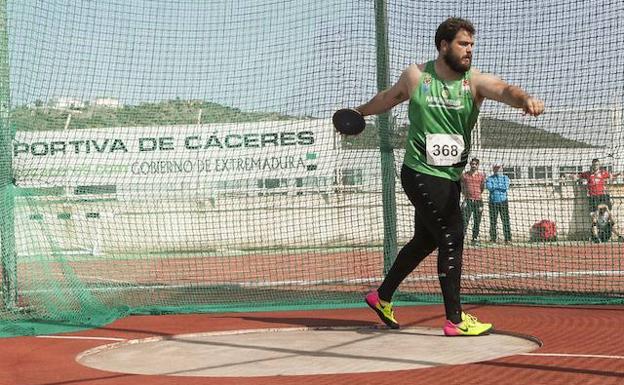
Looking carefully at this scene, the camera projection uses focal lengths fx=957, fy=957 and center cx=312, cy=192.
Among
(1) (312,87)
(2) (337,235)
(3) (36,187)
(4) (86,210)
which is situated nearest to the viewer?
(3) (36,187)

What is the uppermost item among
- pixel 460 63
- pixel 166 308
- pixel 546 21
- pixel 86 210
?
pixel 546 21

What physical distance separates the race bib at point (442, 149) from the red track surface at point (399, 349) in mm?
1395

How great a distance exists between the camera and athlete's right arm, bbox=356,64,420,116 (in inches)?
273

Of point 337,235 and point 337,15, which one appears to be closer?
point 337,15

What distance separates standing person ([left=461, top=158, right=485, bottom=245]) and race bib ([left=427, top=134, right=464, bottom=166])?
7.80 metres

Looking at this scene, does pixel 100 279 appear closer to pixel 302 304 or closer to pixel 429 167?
pixel 302 304

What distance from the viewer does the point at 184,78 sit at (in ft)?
34.0

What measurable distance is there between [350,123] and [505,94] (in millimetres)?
1298

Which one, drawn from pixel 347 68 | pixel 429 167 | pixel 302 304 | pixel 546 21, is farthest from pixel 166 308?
pixel 546 21

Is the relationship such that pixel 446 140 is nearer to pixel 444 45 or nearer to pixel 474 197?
pixel 444 45

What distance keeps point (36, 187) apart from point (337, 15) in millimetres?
3626

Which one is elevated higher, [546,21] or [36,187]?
[546,21]

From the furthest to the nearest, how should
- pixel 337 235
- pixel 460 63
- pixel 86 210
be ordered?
pixel 337 235
pixel 86 210
pixel 460 63

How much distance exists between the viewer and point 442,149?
6.80 metres
